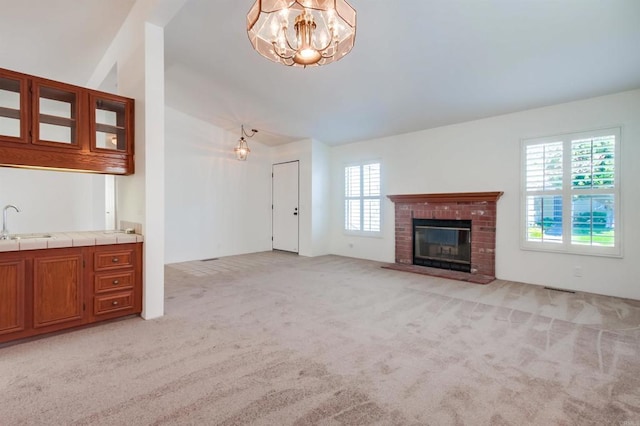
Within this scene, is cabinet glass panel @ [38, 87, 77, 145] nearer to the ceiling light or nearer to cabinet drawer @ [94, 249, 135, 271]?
cabinet drawer @ [94, 249, 135, 271]

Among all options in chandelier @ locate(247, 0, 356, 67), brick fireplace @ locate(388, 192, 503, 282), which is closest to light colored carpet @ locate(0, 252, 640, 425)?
brick fireplace @ locate(388, 192, 503, 282)

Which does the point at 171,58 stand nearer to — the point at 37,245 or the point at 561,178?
the point at 37,245

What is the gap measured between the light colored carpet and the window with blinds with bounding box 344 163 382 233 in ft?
9.43

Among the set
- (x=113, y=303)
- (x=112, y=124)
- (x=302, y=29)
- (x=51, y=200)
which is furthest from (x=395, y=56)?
(x=51, y=200)

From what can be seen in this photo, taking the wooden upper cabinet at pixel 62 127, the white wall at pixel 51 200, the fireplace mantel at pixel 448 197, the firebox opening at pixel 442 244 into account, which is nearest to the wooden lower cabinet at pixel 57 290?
the wooden upper cabinet at pixel 62 127

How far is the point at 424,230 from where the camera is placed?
18.6 ft

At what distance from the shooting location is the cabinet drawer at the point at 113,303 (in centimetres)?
288

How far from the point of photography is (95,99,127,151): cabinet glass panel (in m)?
3.13

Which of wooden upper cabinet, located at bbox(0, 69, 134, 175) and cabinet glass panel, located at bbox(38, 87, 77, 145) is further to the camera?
cabinet glass panel, located at bbox(38, 87, 77, 145)

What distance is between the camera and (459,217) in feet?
16.9

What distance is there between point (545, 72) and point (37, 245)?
17.9 feet

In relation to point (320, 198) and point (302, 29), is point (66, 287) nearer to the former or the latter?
point (302, 29)

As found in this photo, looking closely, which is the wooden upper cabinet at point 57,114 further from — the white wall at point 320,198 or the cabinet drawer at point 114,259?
the white wall at point 320,198

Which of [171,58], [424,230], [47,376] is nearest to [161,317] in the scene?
[47,376]
